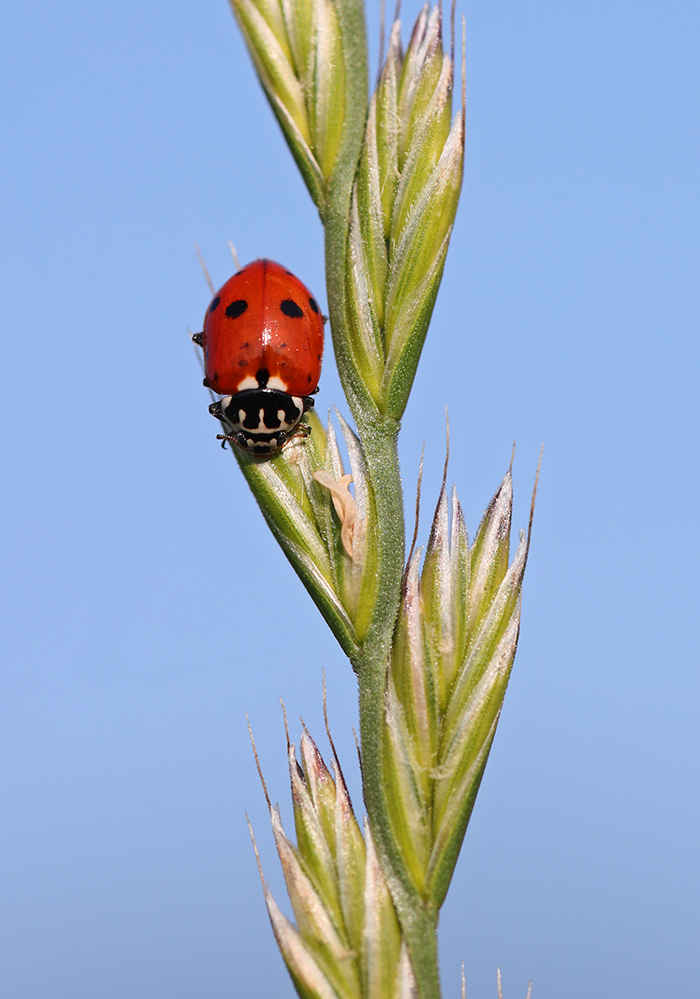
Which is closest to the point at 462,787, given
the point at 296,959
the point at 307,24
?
the point at 296,959

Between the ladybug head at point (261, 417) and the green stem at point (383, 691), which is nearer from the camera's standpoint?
the green stem at point (383, 691)

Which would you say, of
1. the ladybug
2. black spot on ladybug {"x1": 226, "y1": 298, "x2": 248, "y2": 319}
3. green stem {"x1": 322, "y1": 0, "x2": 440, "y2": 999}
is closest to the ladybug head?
the ladybug

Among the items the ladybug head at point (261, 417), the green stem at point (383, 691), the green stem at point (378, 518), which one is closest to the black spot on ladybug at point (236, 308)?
the ladybug head at point (261, 417)

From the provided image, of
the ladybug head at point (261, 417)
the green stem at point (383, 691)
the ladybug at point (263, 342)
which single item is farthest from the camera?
the ladybug at point (263, 342)

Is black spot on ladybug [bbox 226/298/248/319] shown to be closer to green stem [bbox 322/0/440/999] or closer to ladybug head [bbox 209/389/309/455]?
ladybug head [bbox 209/389/309/455]

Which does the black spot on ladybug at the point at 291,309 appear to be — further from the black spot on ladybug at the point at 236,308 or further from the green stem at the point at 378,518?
the green stem at the point at 378,518

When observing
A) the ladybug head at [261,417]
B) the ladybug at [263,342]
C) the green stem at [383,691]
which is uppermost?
the ladybug at [263,342]

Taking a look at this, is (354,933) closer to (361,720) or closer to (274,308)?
(361,720)

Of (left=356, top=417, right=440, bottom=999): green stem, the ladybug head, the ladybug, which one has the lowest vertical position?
(left=356, top=417, right=440, bottom=999): green stem
